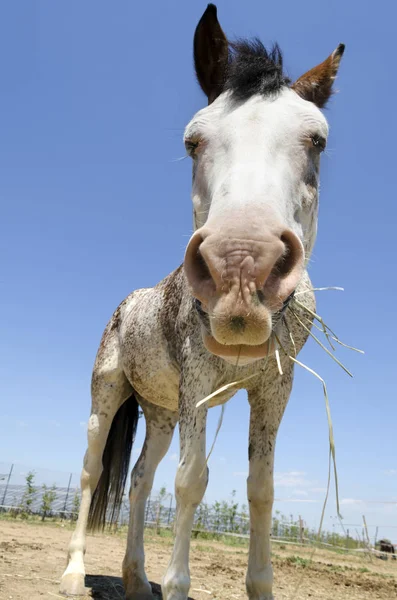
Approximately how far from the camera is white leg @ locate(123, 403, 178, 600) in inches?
176

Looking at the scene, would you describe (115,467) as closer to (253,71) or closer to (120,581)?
(120,581)

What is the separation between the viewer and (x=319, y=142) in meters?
3.06

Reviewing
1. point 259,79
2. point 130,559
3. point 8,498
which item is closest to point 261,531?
point 130,559

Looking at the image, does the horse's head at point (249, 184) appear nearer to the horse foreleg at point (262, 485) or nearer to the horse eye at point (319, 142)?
the horse eye at point (319, 142)

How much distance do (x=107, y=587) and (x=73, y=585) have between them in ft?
2.54

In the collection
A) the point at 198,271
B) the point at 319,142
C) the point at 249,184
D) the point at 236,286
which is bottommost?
the point at 236,286

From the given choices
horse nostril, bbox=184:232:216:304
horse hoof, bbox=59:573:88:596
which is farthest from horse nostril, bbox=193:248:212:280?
horse hoof, bbox=59:573:88:596

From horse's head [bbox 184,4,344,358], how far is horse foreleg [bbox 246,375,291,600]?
1236 millimetres

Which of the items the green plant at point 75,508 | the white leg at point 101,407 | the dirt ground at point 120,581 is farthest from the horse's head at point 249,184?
the green plant at point 75,508

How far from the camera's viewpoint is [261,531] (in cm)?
341

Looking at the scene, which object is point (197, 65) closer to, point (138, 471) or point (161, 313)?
point (161, 313)

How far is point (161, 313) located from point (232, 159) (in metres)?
2.07

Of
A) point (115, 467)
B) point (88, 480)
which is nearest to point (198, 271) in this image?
point (88, 480)

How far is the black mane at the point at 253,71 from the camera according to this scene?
3.13 m
